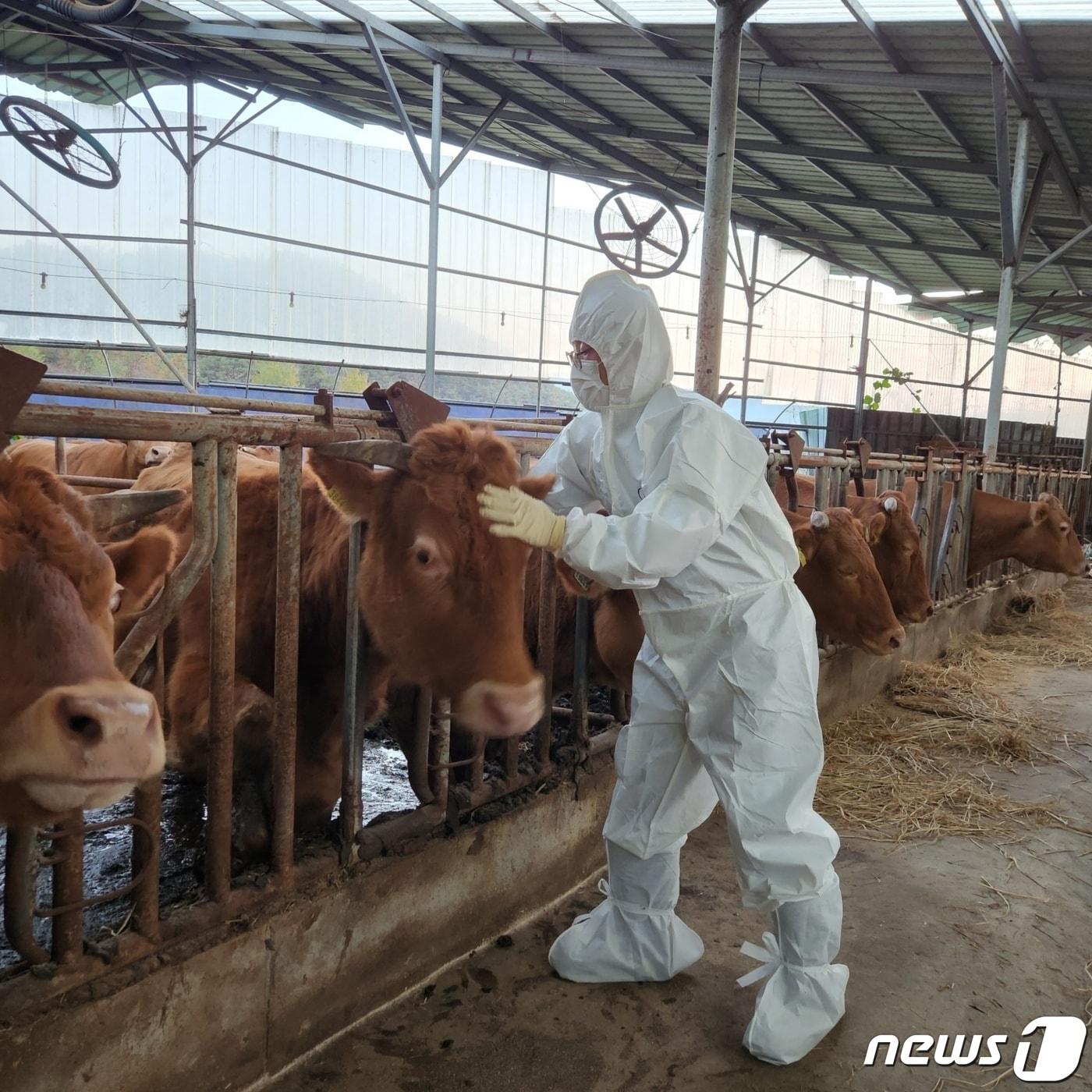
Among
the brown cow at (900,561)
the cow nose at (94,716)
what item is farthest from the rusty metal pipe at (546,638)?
the brown cow at (900,561)

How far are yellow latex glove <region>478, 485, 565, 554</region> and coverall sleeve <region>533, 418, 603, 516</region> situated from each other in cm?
60

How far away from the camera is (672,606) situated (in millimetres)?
2705

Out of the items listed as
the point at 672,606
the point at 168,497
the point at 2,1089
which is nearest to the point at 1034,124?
the point at 672,606

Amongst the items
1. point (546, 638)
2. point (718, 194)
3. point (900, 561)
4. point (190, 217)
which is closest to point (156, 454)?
point (546, 638)

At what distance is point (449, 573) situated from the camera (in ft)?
7.94

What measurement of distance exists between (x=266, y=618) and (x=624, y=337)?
4.50 feet

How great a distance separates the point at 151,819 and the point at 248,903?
42cm

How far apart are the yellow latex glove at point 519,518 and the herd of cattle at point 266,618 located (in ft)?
0.26

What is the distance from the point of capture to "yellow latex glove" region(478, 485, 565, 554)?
233 centimetres

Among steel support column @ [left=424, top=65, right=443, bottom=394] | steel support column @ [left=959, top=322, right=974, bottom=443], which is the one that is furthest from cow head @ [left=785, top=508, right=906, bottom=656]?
steel support column @ [left=959, top=322, right=974, bottom=443]

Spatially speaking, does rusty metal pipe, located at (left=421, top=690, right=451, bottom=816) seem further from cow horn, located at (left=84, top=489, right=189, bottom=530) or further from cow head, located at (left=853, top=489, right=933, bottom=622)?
cow head, located at (left=853, top=489, right=933, bottom=622)

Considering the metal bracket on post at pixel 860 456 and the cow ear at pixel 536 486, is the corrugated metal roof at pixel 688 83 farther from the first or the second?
the cow ear at pixel 536 486

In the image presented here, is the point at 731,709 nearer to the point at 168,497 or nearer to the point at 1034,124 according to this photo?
the point at 168,497

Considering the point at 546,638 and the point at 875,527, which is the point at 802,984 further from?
the point at 875,527
